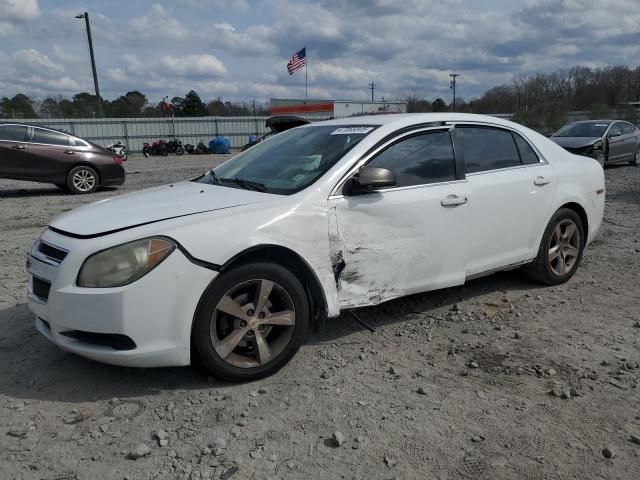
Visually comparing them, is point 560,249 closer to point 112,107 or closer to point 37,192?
point 37,192

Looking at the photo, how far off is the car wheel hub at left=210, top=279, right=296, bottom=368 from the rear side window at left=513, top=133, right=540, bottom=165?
2.65 m

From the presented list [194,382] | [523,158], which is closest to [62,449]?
[194,382]

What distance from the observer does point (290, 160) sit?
389 centimetres

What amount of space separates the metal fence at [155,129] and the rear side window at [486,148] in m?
31.6

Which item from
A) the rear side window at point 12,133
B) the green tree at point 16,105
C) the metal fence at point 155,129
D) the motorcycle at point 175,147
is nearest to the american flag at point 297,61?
the metal fence at point 155,129

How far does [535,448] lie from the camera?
2.54 meters

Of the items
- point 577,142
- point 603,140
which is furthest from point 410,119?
point 603,140

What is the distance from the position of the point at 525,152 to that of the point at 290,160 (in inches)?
86.2

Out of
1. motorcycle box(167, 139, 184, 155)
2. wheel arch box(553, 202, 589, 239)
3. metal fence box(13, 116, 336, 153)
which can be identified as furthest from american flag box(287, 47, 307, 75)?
wheel arch box(553, 202, 589, 239)

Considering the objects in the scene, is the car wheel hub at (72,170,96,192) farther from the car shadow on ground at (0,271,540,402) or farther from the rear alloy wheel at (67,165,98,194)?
the car shadow on ground at (0,271,540,402)

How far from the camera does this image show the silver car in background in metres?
14.4

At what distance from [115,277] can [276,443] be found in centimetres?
121

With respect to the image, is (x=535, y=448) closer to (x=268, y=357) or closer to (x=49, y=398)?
(x=268, y=357)

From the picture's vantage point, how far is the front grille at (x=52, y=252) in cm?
294
